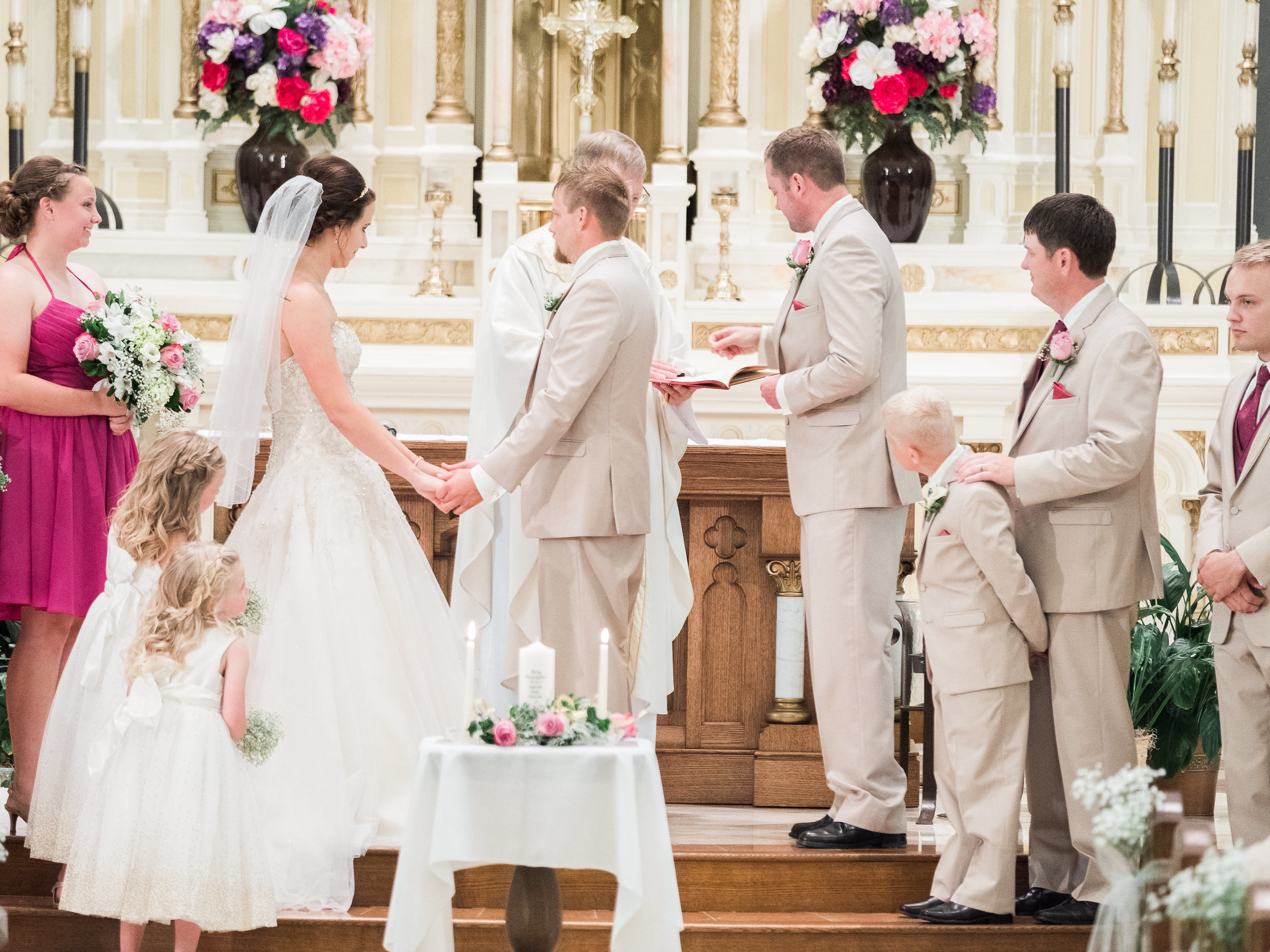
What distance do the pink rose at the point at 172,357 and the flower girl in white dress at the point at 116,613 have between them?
399 mm

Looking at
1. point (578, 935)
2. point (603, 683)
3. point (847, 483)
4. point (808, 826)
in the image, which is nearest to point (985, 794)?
point (808, 826)

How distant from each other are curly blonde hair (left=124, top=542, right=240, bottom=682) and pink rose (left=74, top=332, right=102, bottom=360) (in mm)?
751

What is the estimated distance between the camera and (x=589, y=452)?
3848mm

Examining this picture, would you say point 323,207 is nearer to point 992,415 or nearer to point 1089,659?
point 1089,659

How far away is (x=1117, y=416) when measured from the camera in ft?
12.0

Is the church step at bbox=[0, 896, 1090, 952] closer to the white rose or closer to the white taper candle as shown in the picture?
the white taper candle

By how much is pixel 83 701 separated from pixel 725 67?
14.2 ft

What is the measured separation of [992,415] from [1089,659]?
9.52ft

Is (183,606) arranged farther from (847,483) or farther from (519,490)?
(847,483)

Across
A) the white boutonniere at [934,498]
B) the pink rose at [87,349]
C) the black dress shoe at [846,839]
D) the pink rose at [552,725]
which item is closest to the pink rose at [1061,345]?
the white boutonniere at [934,498]

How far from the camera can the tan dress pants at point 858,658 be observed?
13.0 ft

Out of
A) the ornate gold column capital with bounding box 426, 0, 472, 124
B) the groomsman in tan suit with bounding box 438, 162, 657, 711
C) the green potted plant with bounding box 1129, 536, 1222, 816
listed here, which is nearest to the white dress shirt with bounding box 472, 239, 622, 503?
the groomsman in tan suit with bounding box 438, 162, 657, 711

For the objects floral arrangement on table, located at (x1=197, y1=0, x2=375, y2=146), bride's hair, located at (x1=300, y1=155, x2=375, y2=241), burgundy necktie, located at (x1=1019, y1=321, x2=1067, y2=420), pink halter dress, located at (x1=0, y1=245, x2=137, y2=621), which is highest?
floral arrangement on table, located at (x1=197, y1=0, x2=375, y2=146)

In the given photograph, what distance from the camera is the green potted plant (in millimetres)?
4684
